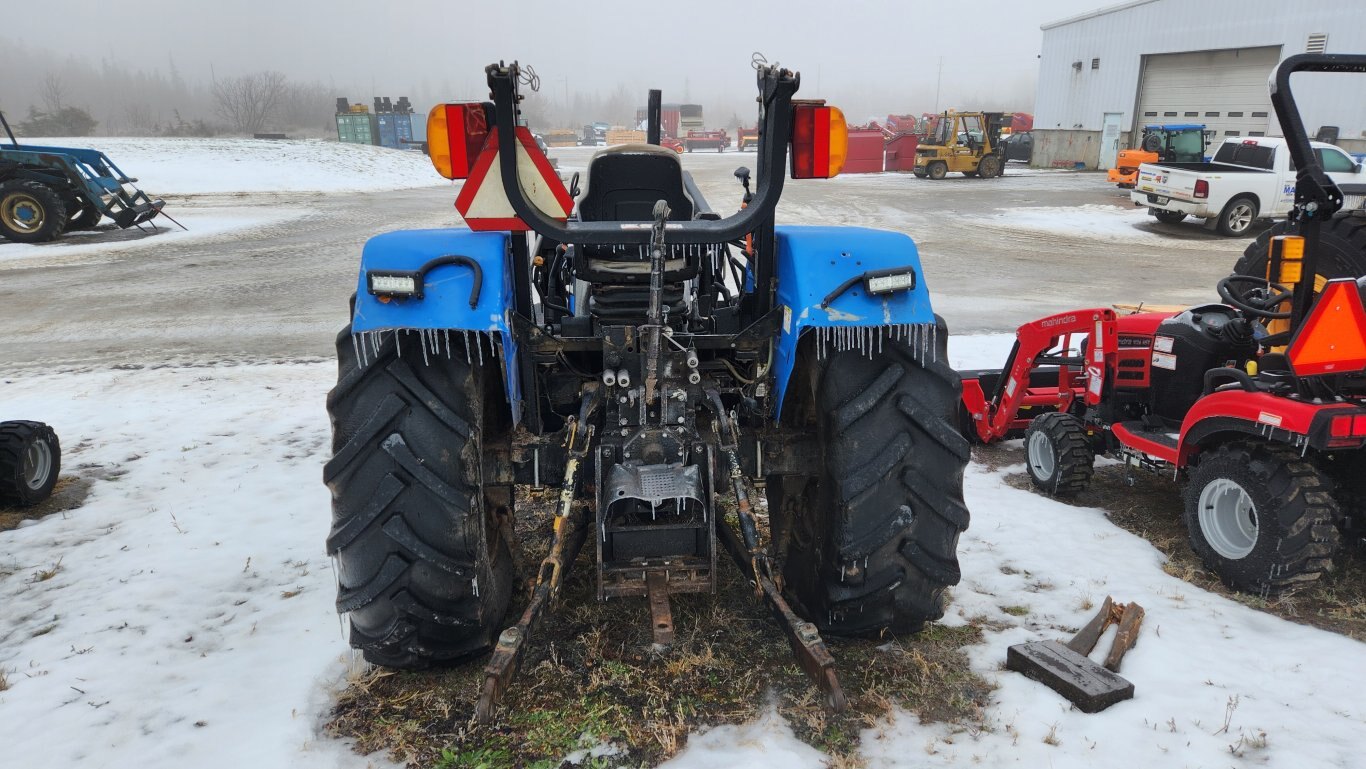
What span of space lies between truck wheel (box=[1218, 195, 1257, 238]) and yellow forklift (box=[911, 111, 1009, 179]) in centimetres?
1479

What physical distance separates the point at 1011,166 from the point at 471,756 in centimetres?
4016

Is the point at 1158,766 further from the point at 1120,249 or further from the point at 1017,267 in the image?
the point at 1120,249

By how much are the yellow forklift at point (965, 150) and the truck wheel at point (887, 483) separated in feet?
97.5

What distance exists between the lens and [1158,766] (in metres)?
2.54

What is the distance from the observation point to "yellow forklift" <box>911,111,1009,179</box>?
30391mm

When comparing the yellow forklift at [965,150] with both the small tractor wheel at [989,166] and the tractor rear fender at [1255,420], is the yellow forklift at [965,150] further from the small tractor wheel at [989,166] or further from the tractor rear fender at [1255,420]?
the tractor rear fender at [1255,420]

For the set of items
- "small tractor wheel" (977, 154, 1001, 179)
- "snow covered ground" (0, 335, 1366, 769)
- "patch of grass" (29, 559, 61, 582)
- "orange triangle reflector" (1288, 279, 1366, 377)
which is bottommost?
"patch of grass" (29, 559, 61, 582)

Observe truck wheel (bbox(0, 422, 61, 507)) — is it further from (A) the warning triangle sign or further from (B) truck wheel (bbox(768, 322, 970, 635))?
(B) truck wheel (bbox(768, 322, 970, 635))

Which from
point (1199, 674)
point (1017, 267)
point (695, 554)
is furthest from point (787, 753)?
point (1017, 267)

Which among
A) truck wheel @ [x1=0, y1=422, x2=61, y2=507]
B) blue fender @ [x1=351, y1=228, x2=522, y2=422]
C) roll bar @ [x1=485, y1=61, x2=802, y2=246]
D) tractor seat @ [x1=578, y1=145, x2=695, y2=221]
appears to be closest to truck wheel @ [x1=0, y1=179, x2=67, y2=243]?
truck wheel @ [x1=0, y1=422, x2=61, y2=507]

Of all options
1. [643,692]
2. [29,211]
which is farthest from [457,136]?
[29,211]

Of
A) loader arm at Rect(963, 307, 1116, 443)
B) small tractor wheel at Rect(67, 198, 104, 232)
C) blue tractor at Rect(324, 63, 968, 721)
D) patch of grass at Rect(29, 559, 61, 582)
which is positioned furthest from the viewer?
small tractor wheel at Rect(67, 198, 104, 232)

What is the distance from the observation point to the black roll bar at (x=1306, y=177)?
360 cm

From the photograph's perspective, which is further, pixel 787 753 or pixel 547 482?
pixel 547 482
